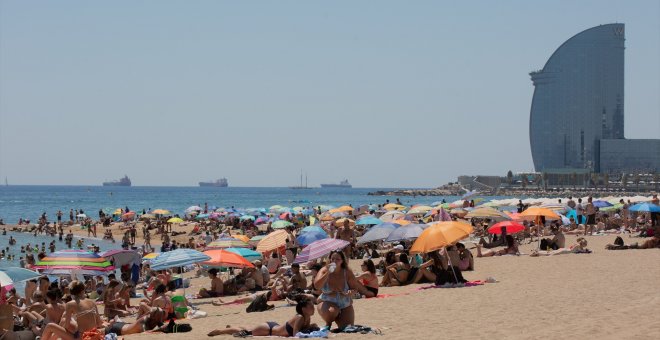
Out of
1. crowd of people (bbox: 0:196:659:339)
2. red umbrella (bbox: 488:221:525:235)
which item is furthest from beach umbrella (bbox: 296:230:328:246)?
red umbrella (bbox: 488:221:525:235)

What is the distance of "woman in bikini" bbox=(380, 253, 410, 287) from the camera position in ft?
45.1

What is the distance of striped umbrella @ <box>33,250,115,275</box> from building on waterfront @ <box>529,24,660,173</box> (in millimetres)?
145379

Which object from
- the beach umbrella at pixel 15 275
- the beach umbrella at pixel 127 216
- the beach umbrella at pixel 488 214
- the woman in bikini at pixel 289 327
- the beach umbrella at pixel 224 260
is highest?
the beach umbrella at pixel 488 214

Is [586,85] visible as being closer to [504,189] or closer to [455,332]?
[504,189]

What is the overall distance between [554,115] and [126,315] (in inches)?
5896

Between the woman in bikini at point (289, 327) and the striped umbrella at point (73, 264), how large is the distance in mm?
4746

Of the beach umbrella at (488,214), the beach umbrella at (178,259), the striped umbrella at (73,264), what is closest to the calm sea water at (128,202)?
the beach umbrella at (488,214)

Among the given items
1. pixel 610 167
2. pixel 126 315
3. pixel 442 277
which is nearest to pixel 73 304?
pixel 126 315

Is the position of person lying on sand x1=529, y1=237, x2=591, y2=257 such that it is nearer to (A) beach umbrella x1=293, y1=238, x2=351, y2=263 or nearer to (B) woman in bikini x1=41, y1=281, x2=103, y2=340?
(A) beach umbrella x1=293, y1=238, x2=351, y2=263

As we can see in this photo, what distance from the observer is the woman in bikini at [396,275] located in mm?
13758

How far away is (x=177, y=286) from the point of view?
15.6 metres

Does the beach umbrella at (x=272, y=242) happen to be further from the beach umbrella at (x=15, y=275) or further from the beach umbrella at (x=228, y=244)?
the beach umbrella at (x=15, y=275)

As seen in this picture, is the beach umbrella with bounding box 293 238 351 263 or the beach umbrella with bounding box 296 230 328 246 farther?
the beach umbrella with bounding box 296 230 328 246

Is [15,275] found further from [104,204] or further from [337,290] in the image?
[104,204]
